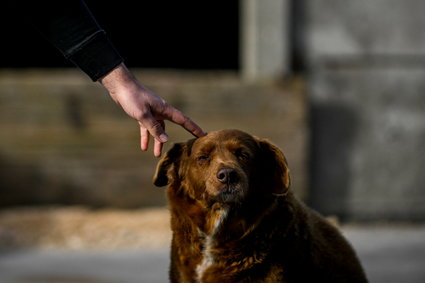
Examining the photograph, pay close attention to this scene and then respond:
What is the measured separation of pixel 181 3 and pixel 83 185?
3261 mm

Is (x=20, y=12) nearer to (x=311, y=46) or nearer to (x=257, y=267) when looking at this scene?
(x=257, y=267)

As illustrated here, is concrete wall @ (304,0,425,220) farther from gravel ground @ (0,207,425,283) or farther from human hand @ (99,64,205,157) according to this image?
human hand @ (99,64,205,157)

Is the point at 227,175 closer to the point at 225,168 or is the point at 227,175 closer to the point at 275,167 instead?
the point at 225,168

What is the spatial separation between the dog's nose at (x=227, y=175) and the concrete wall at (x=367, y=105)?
15.2 ft

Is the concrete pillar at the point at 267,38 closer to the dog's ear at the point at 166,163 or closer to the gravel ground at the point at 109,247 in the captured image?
the gravel ground at the point at 109,247

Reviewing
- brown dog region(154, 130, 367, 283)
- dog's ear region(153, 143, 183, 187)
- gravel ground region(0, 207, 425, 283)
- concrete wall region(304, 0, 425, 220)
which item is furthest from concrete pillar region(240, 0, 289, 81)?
brown dog region(154, 130, 367, 283)

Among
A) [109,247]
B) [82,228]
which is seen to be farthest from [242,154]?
[82,228]

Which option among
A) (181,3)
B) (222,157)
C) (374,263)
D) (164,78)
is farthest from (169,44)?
(222,157)

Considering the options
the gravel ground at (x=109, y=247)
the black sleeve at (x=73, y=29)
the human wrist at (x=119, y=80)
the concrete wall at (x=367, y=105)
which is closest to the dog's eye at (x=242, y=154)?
the human wrist at (x=119, y=80)

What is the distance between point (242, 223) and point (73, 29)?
104cm

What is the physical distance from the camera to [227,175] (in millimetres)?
3232

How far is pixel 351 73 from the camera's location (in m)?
7.71

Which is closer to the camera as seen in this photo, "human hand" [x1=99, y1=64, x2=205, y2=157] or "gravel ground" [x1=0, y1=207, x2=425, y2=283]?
"human hand" [x1=99, y1=64, x2=205, y2=157]

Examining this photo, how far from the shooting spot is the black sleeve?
3.10 meters
